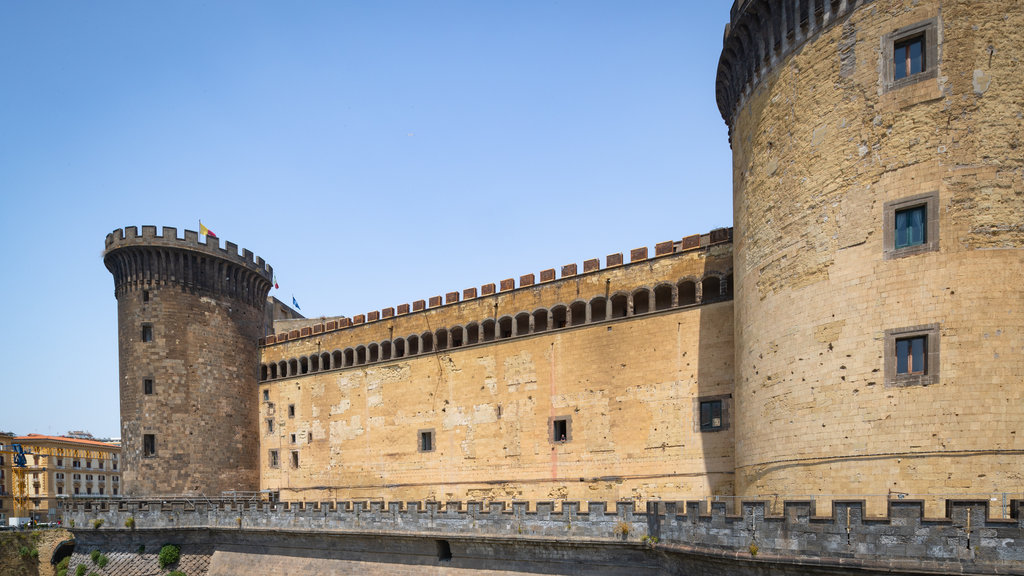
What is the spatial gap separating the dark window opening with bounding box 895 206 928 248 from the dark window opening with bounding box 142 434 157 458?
97.6 ft

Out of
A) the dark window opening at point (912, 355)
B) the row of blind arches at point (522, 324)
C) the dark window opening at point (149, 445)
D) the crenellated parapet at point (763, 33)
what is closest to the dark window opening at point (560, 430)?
the row of blind arches at point (522, 324)

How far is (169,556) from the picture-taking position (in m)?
28.2

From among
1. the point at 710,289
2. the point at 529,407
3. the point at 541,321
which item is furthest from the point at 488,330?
the point at 710,289

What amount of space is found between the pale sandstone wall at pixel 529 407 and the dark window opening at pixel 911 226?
7.25 meters

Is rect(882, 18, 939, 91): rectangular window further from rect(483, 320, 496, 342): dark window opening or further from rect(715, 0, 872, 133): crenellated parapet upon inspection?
rect(483, 320, 496, 342): dark window opening

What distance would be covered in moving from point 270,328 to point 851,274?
3570 centimetres

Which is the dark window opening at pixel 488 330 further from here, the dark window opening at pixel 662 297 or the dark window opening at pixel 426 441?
the dark window opening at pixel 662 297

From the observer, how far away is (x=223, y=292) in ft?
114

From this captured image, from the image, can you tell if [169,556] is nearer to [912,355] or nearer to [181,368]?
[181,368]

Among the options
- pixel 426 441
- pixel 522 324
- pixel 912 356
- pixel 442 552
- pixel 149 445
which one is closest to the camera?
pixel 912 356

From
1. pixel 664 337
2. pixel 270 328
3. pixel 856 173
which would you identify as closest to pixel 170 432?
pixel 270 328

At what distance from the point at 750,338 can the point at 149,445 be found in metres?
26.2

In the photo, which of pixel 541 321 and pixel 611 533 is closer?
pixel 611 533

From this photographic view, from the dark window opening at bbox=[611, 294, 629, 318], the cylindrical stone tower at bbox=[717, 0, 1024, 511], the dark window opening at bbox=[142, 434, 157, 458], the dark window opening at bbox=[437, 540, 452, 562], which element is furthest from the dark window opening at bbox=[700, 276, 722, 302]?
the dark window opening at bbox=[142, 434, 157, 458]
